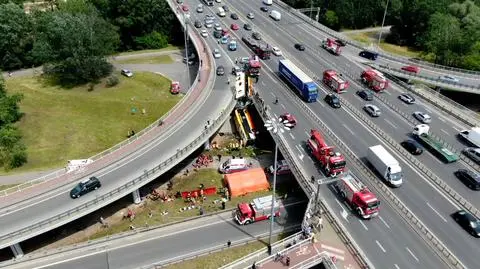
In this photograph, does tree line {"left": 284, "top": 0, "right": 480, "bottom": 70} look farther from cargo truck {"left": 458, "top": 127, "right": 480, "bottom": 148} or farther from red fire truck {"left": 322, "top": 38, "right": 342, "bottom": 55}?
cargo truck {"left": 458, "top": 127, "right": 480, "bottom": 148}

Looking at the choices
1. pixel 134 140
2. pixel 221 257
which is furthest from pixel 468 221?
pixel 134 140

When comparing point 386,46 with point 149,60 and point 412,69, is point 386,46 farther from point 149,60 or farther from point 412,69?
point 149,60

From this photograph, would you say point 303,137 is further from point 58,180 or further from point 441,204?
point 58,180

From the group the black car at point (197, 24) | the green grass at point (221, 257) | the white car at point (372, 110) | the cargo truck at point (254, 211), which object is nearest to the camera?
the green grass at point (221, 257)

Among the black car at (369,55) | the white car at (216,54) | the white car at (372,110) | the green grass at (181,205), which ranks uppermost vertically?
the black car at (369,55)

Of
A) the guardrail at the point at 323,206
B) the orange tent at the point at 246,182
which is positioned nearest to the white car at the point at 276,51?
the guardrail at the point at 323,206

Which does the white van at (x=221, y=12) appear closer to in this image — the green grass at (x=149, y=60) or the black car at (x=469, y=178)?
the green grass at (x=149, y=60)

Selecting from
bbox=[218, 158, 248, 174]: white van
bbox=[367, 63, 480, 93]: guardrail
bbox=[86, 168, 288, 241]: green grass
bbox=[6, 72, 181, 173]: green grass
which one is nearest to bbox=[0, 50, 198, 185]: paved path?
bbox=[6, 72, 181, 173]: green grass
